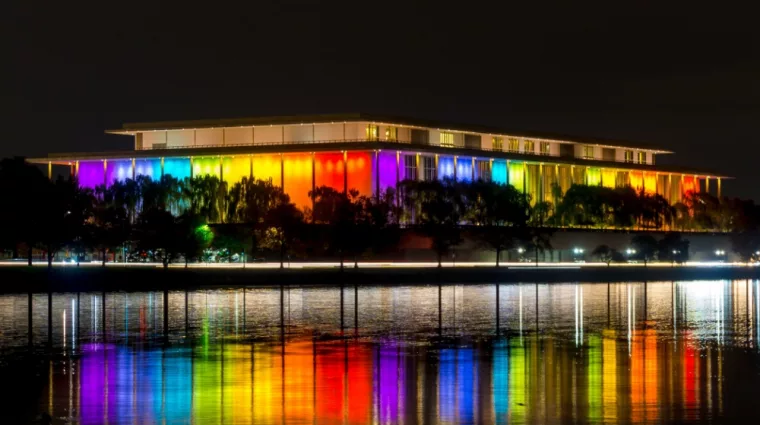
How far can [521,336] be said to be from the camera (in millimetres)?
35375

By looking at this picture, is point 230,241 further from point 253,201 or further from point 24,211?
A: point 24,211

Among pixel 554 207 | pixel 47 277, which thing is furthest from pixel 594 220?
pixel 47 277

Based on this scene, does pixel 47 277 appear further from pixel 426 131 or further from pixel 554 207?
pixel 554 207

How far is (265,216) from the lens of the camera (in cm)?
10938

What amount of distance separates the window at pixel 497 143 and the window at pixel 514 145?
1661 mm

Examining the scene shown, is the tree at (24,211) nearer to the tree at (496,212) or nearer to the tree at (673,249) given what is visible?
the tree at (496,212)

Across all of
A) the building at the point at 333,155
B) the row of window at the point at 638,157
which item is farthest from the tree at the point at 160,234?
the row of window at the point at 638,157

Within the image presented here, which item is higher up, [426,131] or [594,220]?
[426,131]

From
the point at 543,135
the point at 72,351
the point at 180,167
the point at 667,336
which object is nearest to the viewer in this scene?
the point at 72,351

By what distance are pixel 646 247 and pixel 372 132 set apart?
1184 inches

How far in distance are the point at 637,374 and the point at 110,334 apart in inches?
648

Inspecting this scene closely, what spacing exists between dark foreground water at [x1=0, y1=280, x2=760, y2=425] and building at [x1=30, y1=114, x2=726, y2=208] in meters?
77.8

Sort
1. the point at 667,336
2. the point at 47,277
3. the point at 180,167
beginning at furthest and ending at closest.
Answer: the point at 180,167, the point at 47,277, the point at 667,336

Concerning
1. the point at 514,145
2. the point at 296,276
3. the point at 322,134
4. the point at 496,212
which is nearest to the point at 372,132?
the point at 322,134
